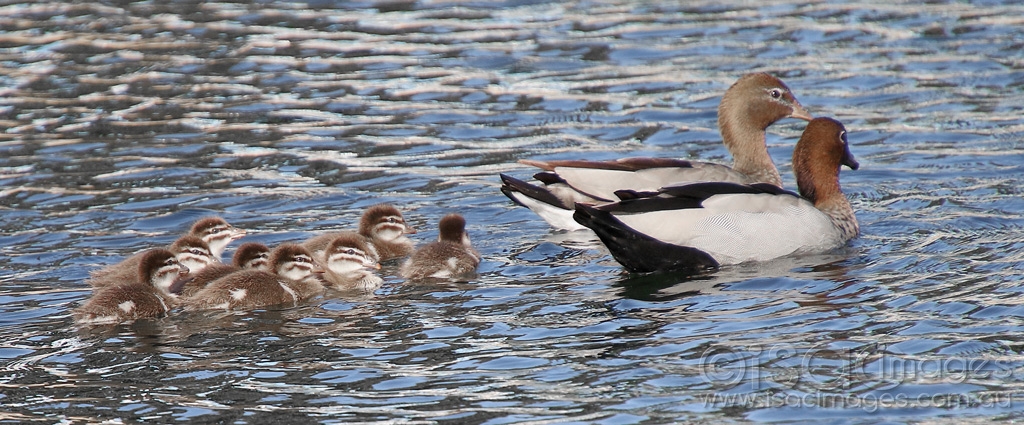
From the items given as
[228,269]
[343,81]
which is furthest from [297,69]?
[228,269]

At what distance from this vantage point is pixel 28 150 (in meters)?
14.1

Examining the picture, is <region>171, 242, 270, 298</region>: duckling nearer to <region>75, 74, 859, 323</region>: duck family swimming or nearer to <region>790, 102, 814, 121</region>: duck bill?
<region>75, 74, 859, 323</region>: duck family swimming

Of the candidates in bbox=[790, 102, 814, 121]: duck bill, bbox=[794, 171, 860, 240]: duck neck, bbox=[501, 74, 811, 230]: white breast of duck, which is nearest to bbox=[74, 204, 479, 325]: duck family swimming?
bbox=[501, 74, 811, 230]: white breast of duck

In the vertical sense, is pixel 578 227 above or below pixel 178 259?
below

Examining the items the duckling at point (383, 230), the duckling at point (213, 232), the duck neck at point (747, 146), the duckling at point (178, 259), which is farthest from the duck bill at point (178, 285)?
the duck neck at point (747, 146)

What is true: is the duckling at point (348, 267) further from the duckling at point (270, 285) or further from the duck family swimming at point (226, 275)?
the duckling at point (270, 285)

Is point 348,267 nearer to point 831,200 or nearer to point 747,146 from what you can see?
point 831,200

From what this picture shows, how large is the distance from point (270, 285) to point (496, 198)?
3782mm

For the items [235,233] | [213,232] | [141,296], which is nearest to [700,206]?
[235,233]

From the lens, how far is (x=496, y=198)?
12.3 meters

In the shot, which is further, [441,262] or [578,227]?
[578,227]

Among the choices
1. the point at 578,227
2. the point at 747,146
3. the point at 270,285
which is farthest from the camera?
the point at 747,146

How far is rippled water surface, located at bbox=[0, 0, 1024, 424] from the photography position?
696cm

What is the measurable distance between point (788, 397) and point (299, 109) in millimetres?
10024
